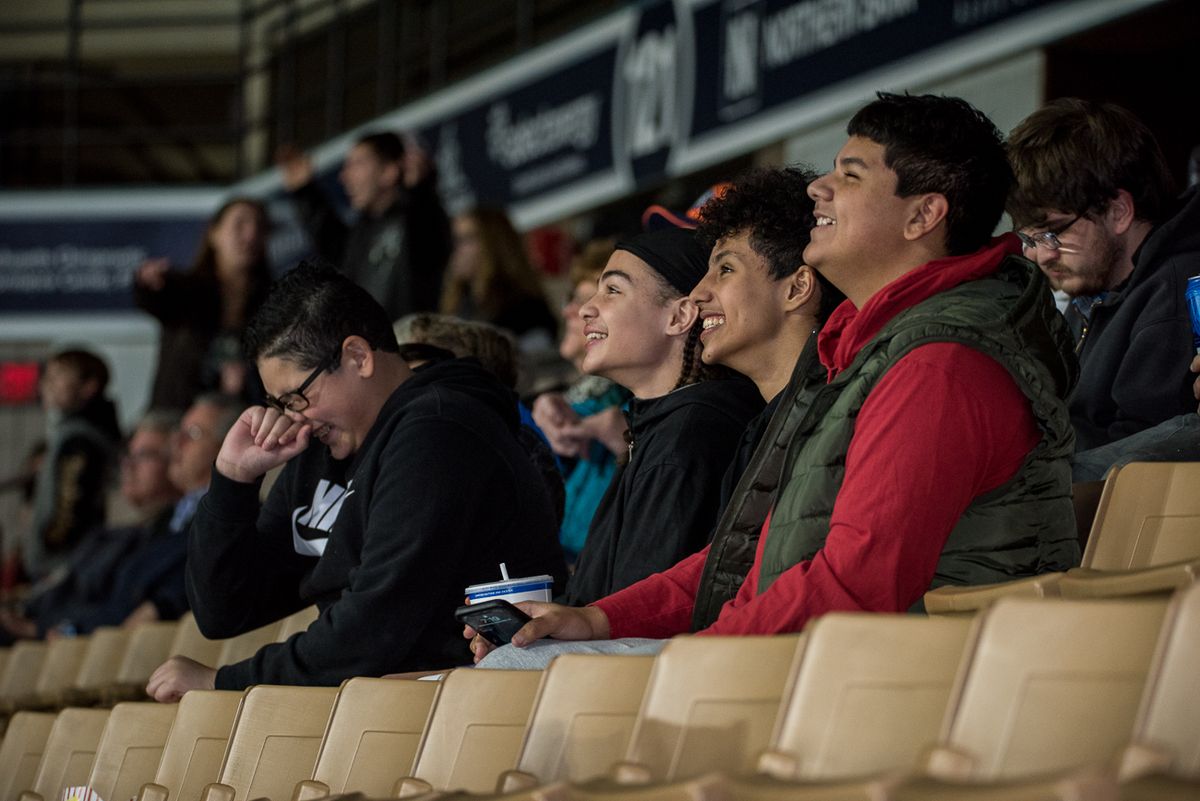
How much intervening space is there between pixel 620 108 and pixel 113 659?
11.0 feet

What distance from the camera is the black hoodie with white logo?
293 cm

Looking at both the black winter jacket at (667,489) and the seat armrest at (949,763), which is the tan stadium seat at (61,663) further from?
the seat armrest at (949,763)

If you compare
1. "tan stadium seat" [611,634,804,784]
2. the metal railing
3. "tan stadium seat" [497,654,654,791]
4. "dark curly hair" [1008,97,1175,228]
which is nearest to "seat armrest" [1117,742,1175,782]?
"tan stadium seat" [611,634,804,784]

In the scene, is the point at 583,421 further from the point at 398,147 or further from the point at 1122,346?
the point at 398,147

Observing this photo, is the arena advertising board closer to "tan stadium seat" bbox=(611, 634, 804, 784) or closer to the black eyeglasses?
the black eyeglasses

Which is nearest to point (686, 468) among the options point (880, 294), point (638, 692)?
point (880, 294)

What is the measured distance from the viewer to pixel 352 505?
3.15 meters

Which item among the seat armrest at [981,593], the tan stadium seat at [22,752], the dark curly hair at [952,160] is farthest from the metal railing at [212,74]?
the seat armrest at [981,593]

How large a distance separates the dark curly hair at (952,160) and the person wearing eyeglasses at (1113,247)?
1.65ft

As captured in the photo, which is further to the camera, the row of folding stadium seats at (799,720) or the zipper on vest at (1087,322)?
the zipper on vest at (1087,322)

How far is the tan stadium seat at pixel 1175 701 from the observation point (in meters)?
1.35

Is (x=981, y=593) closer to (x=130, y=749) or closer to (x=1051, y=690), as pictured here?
(x=1051, y=690)

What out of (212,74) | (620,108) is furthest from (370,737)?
(212,74)

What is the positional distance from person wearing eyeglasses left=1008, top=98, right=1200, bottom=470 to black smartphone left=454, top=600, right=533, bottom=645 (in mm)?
948
